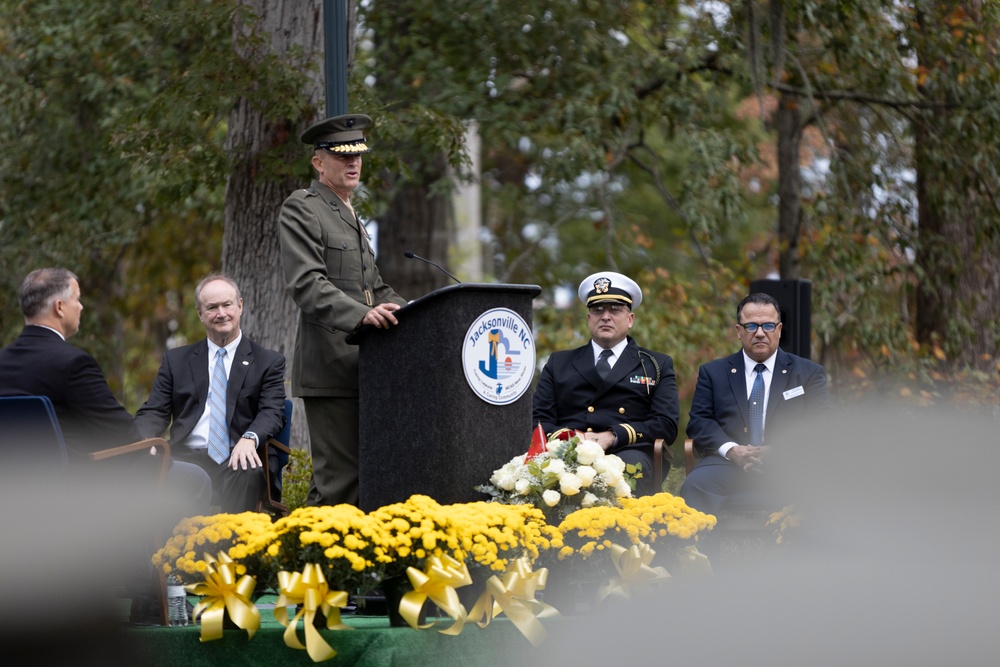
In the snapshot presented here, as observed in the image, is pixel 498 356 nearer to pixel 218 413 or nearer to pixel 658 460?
pixel 658 460

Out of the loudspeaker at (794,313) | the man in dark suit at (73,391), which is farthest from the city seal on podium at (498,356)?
the loudspeaker at (794,313)

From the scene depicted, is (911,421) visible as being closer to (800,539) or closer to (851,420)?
(851,420)

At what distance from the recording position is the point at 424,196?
1299cm

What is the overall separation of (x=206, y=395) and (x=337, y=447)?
4.32ft

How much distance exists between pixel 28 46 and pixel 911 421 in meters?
9.65

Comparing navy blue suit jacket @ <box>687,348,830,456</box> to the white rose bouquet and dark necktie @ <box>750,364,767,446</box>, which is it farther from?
the white rose bouquet

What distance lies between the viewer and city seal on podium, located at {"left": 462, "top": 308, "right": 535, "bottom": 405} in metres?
4.73

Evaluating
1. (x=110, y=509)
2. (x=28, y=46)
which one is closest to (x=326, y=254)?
(x=110, y=509)

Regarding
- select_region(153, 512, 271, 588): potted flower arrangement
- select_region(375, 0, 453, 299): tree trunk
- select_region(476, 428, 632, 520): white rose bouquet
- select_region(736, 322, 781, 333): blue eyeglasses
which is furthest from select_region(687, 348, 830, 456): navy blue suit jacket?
select_region(375, 0, 453, 299): tree trunk

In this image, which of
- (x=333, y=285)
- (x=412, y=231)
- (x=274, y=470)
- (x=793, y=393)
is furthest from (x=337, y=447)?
(x=412, y=231)

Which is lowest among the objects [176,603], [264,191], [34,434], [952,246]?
[176,603]

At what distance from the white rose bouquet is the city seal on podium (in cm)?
26

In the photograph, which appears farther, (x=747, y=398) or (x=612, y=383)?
(x=747, y=398)

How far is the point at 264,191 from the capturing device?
334 inches
